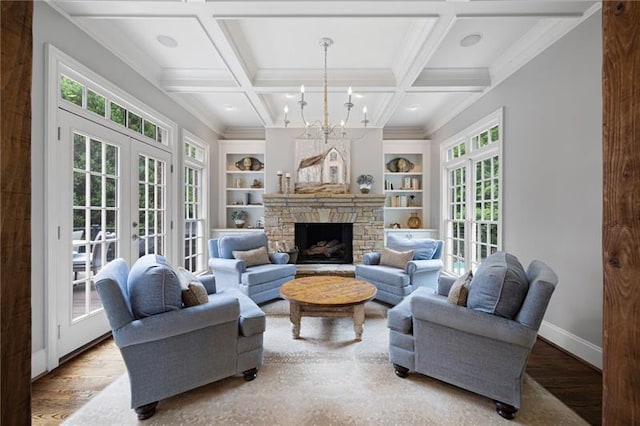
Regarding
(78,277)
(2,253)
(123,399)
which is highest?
(2,253)

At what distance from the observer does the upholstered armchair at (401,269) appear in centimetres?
379

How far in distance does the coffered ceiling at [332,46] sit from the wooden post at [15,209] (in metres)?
1.94

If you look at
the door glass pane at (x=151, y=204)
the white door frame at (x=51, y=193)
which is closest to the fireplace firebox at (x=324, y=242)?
the door glass pane at (x=151, y=204)

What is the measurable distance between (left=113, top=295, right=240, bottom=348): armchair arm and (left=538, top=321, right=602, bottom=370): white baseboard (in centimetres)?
283

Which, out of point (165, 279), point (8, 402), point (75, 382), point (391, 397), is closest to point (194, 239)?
point (75, 382)

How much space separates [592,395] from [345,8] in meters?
3.35

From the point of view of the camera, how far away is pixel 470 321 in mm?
1921

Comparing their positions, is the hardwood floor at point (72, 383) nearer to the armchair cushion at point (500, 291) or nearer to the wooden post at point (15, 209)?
the wooden post at point (15, 209)

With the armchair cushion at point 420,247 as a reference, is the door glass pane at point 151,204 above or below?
above

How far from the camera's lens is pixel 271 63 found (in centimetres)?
359

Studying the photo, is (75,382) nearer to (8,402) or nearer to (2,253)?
(8,402)

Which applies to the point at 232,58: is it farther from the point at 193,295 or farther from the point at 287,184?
the point at 287,184

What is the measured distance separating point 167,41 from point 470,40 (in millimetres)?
3141

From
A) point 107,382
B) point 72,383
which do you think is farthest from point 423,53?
point 72,383
